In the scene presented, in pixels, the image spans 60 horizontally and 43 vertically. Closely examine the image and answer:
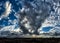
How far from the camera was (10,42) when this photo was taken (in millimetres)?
41188

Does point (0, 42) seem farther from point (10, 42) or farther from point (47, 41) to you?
point (47, 41)

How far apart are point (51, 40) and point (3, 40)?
→ 33.5 feet

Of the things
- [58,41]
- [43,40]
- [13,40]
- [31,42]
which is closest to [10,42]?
[13,40]

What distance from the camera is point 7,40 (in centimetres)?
4216

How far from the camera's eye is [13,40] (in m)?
42.2

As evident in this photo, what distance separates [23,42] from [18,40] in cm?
163

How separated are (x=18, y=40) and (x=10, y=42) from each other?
6.67ft

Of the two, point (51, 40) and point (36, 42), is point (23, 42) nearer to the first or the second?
point (36, 42)

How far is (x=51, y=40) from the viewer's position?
41.7 meters

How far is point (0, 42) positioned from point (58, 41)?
39.7 ft

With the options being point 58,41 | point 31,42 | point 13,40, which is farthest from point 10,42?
point 58,41

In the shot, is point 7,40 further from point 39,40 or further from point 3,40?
point 39,40

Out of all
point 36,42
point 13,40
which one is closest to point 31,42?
point 36,42

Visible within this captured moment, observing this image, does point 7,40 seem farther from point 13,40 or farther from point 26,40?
point 26,40
